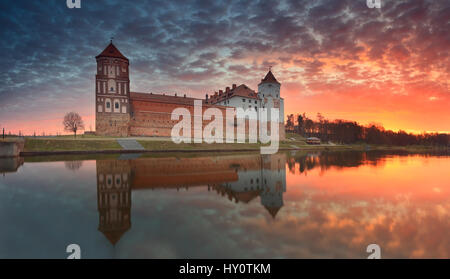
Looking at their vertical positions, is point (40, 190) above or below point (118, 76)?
below

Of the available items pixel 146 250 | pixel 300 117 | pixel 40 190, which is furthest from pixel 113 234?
pixel 300 117

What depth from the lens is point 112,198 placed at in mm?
7297

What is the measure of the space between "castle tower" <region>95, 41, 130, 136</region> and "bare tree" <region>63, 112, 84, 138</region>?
7.40 meters

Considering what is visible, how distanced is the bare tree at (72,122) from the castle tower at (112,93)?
7397mm

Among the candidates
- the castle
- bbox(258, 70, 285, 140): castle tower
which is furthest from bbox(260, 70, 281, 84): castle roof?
the castle

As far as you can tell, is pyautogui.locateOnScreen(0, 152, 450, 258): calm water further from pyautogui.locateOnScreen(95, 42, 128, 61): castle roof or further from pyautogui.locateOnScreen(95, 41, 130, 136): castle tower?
pyautogui.locateOnScreen(95, 42, 128, 61): castle roof

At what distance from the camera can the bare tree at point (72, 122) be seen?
45500mm

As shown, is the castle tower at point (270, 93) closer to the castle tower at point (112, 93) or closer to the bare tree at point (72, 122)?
the castle tower at point (112, 93)

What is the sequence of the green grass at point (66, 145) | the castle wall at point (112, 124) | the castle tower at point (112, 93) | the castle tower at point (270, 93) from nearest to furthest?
1. the green grass at point (66, 145)
2. the castle wall at point (112, 124)
3. the castle tower at point (112, 93)
4. the castle tower at point (270, 93)

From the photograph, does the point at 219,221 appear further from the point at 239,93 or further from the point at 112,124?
the point at 239,93

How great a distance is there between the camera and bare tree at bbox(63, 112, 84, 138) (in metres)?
45.5

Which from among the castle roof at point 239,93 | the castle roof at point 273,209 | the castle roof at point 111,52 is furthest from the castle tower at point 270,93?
the castle roof at point 273,209

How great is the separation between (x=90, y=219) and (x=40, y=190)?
206 inches

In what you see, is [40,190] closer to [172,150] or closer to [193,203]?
[193,203]
